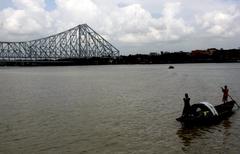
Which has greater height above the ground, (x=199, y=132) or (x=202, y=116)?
(x=202, y=116)

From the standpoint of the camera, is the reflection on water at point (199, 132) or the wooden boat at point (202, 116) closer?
the reflection on water at point (199, 132)

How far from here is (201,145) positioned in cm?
1717

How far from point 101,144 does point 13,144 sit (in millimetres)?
3886

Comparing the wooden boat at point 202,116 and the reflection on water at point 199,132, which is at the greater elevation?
the wooden boat at point 202,116

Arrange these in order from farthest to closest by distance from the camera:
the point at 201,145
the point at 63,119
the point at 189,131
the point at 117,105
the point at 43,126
→ the point at 117,105 < the point at 63,119 < the point at 43,126 < the point at 189,131 < the point at 201,145

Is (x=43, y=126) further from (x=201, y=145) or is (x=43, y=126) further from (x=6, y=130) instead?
(x=201, y=145)

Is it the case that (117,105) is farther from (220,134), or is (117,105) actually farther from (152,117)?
(220,134)

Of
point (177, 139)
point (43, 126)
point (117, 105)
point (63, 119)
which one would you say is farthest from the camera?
point (117, 105)

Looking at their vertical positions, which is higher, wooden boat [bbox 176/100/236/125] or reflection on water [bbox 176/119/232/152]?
wooden boat [bbox 176/100/236/125]

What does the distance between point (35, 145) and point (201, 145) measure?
720 centimetres

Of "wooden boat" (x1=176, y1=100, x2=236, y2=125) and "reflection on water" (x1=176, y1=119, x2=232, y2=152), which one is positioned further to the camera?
"wooden boat" (x1=176, y1=100, x2=236, y2=125)

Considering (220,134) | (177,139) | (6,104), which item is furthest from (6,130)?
(6,104)

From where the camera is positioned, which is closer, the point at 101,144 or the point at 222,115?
the point at 101,144

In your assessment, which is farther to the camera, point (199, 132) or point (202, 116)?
point (202, 116)
